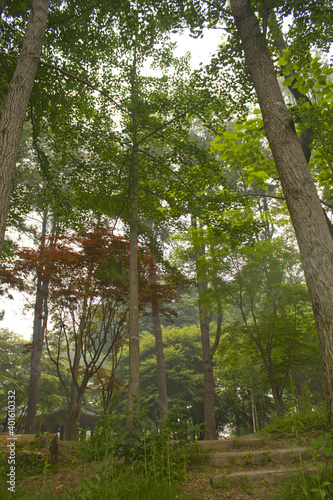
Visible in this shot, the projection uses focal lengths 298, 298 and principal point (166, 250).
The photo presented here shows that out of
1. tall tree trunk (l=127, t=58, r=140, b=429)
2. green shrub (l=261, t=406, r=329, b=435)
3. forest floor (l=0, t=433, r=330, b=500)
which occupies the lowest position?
forest floor (l=0, t=433, r=330, b=500)

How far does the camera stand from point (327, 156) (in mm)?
5547

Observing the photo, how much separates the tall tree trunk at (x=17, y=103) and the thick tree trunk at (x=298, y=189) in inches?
114

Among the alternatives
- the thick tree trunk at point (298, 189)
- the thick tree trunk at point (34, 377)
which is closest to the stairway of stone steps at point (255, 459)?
the thick tree trunk at point (298, 189)

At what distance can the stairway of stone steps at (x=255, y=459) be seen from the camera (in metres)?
3.17

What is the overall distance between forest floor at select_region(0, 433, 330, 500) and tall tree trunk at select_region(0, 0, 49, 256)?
103 inches

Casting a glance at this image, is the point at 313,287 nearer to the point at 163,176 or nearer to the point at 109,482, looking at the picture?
the point at 109,482

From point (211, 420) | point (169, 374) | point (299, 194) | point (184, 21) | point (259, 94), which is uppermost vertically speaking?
point (184, 21)

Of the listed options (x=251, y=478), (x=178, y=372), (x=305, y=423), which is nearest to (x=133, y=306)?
(x=251, y=478)

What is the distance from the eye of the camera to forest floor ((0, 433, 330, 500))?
2.88 m

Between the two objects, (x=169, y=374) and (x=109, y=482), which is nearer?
(x=109, y=482)

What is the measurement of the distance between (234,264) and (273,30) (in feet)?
17.0

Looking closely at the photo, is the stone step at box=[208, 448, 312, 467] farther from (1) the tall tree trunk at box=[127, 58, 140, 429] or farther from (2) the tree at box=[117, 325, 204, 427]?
(2) the tree at box=[117, 325, 204, 427]

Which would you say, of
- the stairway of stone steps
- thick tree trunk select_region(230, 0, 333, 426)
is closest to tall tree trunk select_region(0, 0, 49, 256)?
thick tree trunk select_region(230, 0, 333, 426)

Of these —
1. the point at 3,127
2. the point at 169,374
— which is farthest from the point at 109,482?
the point at 169,374
